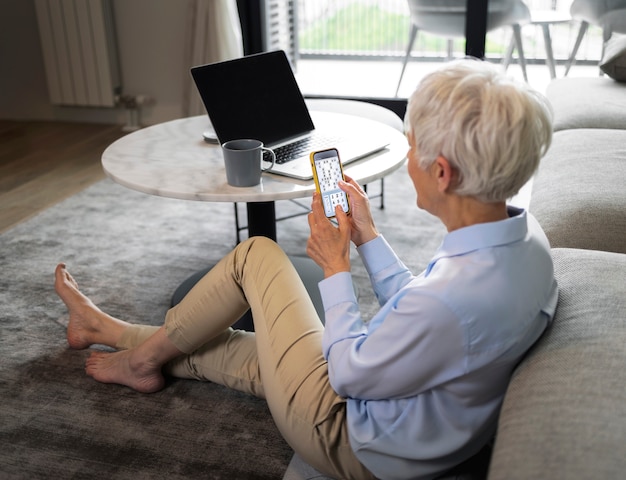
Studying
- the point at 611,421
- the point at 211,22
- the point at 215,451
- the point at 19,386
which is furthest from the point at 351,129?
the point at 211,22

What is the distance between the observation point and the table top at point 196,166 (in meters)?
1.61

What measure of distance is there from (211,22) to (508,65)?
1.58 m

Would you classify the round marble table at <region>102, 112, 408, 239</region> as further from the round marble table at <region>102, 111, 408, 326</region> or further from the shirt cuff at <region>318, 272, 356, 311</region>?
the shirt cuff at <region>318, 272, 356, 311</region>

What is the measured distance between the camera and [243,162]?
1.61 meters

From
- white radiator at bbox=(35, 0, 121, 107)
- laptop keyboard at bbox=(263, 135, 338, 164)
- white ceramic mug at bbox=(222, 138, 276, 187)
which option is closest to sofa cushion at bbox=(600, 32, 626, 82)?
laptop keyboard at bbox=(263, 135, 338, 164)

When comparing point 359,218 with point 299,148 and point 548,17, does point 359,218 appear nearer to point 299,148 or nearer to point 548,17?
point 299,148

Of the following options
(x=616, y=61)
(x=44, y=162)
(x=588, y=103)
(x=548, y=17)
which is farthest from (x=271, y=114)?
(x=548, y=17)

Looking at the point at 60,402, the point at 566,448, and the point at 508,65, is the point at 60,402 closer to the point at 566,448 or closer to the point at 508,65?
the point at 566,448

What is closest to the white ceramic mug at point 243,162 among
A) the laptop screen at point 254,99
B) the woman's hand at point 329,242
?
the laptop screen at point 254,99

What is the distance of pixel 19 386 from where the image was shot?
1.76 metres

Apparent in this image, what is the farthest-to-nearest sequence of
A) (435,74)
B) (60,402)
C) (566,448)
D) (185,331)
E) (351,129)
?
(351,129) → (60,402) → (185,331) → (435,74) → (566,448)

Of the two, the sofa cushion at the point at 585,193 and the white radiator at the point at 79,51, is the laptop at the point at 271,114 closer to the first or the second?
the sofa cushion at the point at 585,193

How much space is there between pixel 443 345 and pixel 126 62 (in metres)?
3.59

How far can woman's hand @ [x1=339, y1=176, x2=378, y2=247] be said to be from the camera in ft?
4.34
